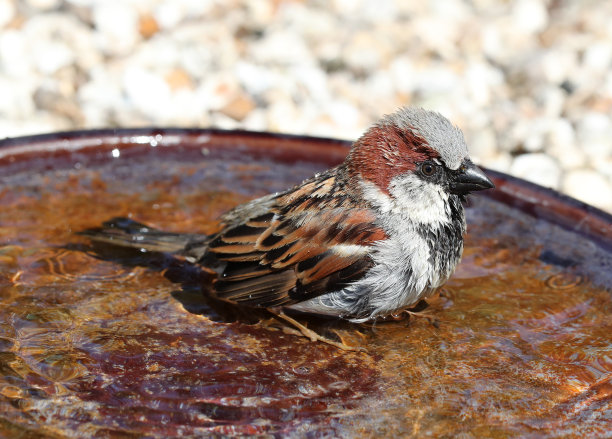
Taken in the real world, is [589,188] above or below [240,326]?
above

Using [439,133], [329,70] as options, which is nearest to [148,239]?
[439,133]

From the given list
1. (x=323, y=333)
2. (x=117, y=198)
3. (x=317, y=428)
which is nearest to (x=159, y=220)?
(x=117, y=198)

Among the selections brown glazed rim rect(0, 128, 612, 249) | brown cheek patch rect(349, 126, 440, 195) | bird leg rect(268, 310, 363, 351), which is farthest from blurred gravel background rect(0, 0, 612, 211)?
bird leg rect(268, 310, 363, 351)

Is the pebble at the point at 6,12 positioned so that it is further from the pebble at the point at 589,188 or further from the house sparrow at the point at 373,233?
the pebble at the point at 589,188

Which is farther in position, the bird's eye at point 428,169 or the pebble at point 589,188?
the pebble at point 589,188

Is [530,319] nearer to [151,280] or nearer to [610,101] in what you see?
[151,280]

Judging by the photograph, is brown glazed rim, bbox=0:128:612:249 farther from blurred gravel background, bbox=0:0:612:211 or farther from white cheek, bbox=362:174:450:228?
blurred gravel background, bbox=0:0:612:211

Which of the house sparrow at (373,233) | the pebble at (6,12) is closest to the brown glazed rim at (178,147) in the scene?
the house sparrow at (373,233)

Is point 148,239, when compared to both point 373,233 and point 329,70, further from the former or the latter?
point 329,70
